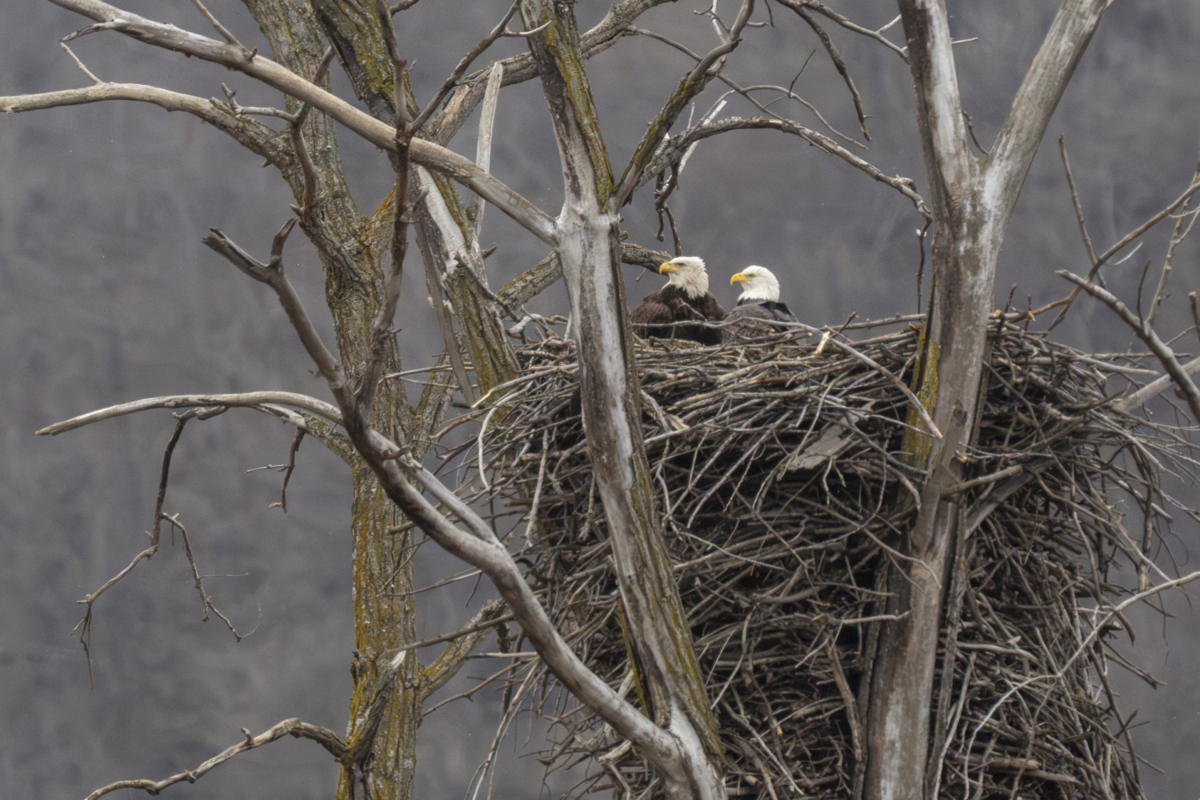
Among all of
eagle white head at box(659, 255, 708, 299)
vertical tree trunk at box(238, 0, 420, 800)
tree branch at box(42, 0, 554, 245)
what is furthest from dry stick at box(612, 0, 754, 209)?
eagle white head at box(659, 255, 708, 299)

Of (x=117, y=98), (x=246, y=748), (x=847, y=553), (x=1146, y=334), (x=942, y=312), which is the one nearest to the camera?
(x=1146, y=334)

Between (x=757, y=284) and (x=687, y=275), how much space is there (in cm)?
59

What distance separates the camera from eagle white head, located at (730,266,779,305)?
495cm

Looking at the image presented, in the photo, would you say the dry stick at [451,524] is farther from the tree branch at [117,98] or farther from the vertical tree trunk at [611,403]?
the tree branch at [117,98]

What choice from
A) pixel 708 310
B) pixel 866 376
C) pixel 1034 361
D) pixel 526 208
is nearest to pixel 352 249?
pixel 708 310

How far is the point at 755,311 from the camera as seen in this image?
4062 millimetres

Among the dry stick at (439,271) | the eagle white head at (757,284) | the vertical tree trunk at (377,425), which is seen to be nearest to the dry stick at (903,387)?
the dry stick at (439,271)

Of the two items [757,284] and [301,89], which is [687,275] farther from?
[301,89]

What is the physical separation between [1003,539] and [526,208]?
1.54 meters

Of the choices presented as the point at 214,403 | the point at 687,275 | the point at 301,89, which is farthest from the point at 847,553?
the point at 687,275

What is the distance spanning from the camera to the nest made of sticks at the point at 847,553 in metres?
2.45

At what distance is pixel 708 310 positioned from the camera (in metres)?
4.55

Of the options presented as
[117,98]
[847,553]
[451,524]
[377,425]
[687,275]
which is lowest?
[451,524]

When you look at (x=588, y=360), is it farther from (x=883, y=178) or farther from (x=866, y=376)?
(x=883, y=178)
